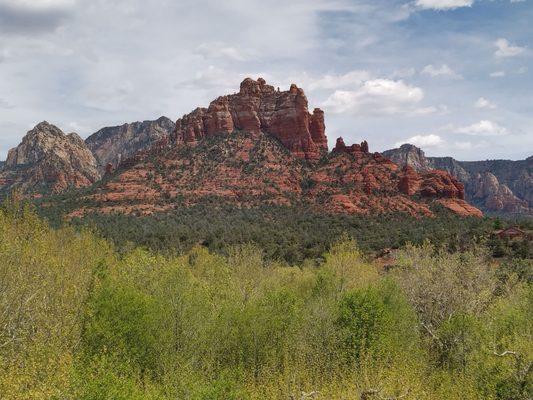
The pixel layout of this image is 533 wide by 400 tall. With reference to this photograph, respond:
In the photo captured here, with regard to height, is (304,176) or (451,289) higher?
(304,176)

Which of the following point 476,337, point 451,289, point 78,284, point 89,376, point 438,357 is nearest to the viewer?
point 89,376

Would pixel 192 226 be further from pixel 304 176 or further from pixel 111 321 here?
pixel 111 321

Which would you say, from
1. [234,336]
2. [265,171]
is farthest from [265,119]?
[234,336]

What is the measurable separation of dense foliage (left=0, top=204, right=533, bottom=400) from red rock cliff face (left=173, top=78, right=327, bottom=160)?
12688 centimetres

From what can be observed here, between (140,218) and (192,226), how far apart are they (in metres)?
19.0

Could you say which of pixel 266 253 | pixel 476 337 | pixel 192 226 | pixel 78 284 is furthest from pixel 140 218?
pixel 476 337

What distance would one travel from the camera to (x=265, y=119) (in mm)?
178625

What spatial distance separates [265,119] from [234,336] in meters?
153

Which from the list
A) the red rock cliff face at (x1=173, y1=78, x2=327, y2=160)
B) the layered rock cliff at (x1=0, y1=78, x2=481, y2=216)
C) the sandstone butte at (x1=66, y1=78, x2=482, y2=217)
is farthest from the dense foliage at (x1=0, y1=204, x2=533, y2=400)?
the red rock cliff face at (x1=173, y1=78, x2=327, y2=160)

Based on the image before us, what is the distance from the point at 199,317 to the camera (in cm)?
3133

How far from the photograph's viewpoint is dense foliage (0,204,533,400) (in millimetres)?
21781

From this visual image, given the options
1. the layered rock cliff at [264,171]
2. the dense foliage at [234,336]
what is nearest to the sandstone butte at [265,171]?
the layered rock cliff at [264,171]

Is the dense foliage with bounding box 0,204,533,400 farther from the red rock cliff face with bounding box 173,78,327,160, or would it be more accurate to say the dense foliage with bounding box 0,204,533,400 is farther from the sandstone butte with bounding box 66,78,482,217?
the red rock cliff face with bounding box 173,78,327,160

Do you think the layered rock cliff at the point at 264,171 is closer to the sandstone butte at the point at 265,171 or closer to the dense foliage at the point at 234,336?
the sandstone butte at the point at 265,171
